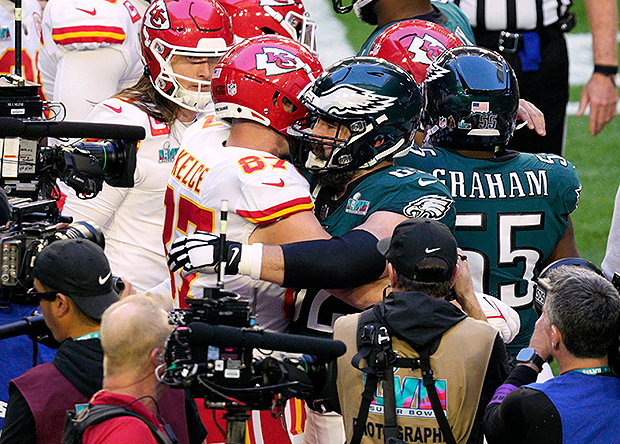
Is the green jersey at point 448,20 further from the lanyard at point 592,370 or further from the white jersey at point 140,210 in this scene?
the lanyard at point 592,370

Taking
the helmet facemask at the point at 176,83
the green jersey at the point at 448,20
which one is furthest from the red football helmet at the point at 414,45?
the helmet facemask at the point at 176,83

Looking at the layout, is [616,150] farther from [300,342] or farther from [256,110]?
[300,342]

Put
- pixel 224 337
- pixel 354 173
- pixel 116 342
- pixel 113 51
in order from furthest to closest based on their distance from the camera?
pixel 113 51 → pixel 354 173 → pixel 116 342 → pixel 224 337

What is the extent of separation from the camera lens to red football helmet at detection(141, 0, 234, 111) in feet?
3.66

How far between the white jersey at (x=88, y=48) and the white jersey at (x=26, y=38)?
3.24ft

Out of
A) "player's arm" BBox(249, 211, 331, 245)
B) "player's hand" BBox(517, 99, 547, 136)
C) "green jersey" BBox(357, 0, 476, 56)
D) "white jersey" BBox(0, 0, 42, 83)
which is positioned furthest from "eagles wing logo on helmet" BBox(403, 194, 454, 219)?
"white jersey" BBox(0, 0, 42, 83)

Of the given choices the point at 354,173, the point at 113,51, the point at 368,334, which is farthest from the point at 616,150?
the point at 368,334

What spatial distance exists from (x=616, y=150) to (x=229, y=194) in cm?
870

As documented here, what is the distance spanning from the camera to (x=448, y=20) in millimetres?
5645

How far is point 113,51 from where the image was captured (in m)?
5.45

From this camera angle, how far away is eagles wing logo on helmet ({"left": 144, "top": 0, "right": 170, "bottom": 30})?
15.1 ft

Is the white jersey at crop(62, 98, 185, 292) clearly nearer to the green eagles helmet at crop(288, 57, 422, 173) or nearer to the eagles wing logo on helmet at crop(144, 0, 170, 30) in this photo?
the eagles wing logo on helmet at crop(144, 0, 170, 30)

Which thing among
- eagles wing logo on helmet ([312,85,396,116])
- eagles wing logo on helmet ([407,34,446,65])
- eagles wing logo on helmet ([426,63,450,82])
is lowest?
eagles wing logo on helmet ([407,34,446,65])

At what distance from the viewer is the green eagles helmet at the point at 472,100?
3998 mm
